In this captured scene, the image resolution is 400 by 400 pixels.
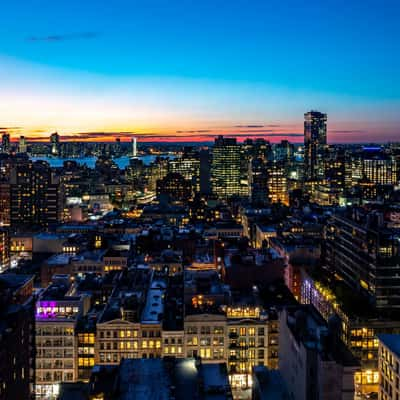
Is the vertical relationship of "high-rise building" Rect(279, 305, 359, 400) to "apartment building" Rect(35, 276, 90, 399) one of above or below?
above

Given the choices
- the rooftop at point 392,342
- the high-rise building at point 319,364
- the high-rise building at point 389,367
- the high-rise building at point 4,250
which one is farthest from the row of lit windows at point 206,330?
the high-rise building at point 4,250

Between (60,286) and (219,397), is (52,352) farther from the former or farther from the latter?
(219,397)

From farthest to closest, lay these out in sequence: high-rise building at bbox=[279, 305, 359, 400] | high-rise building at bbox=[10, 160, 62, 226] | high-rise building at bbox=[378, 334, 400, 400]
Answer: high-rise building at bbox=[10, 160, 62, 226]
high-rise building at bbox=[378, 334, 400, 400]
high-rise building at bbox=[279, 305, 359, 400]

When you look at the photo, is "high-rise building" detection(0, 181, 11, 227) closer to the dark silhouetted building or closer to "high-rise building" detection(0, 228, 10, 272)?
"high-rise building" detection(0, 228, 10, 272)

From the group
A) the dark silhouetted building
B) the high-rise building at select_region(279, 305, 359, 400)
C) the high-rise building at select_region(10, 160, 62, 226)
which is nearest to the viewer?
the dark silhouetted building

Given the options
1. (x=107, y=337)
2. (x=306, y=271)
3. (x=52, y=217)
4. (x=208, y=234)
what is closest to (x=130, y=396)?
(x=107, y=337)

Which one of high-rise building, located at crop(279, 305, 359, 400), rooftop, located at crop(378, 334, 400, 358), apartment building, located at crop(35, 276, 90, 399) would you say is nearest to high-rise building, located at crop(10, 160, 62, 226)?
apartment building, located at crop(35, 276, 90, 399)

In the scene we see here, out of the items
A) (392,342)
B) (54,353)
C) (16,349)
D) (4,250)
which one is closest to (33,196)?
(4,250)

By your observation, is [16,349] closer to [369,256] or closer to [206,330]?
[206,330]

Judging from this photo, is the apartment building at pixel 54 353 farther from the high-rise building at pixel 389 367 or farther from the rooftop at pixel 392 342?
the rooftop at pixel 392 342
